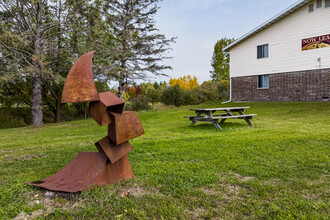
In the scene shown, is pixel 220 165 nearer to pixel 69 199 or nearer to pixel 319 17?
pixel 69 199

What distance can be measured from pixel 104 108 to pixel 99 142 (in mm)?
529

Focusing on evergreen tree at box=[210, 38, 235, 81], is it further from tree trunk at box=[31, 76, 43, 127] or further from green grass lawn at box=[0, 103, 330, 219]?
green grass lawn at box=[0, 103, 330, 219]

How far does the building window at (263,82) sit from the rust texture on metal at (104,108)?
1828 cm

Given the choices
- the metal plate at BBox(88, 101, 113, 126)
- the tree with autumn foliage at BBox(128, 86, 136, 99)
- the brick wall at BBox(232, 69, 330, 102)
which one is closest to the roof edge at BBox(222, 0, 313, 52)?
the brick wall at BBox(232, 69, 330, 102)

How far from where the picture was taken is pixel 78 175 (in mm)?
3051

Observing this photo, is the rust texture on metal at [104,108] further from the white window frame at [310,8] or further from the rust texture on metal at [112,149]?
the white window frame at [310,8]

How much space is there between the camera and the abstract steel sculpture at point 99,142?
2863mm

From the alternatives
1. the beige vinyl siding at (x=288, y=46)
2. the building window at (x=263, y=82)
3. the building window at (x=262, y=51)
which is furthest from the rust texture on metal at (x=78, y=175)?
the building window at (x=262, y=51)

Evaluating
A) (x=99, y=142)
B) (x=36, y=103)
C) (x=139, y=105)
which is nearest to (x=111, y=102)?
(x=99, y=142)

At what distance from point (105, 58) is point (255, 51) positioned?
1308 cm

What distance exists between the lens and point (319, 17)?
15.7m

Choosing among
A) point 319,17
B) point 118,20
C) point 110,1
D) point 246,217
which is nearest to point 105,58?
point 118,20

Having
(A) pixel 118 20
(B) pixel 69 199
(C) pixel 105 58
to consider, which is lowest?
(B) pixel 69 199

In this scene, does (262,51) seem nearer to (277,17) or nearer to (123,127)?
(277,17)
